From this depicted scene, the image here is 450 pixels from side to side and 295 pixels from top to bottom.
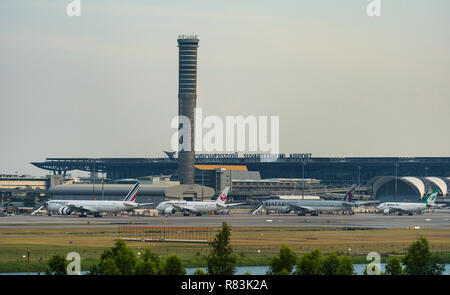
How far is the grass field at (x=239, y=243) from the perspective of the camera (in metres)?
106

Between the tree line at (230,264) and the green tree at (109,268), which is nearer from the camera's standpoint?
the green tree at (109,268)

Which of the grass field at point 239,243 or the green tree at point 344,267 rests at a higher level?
the green tree at point 344,267

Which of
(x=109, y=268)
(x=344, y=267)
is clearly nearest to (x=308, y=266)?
(x=344, y=267)

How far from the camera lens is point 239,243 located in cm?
12619

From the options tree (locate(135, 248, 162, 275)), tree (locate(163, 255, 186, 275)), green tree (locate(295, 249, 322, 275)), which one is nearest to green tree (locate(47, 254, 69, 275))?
tree (locate(135, 248, 162, 275))

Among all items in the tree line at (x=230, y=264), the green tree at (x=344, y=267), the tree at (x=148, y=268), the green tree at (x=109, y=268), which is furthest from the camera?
the green tree at (x=344, y=267)

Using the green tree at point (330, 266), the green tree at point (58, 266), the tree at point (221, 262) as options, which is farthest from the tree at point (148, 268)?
the green tree at point (330, 266)

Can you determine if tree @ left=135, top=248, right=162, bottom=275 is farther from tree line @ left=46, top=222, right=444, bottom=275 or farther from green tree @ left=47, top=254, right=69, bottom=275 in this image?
green tree @ left=47, top=254, right=69, bottom=275

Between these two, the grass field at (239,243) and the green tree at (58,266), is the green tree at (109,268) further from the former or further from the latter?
the grass field at (239,243)

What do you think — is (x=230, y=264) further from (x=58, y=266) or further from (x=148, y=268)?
(x=58, y=266)

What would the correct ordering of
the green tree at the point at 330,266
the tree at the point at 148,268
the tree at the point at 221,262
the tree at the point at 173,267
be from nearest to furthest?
the tree at the point at 148,268
the tree at the point at 173,267
the green tree at the point at 330,266
the tree at the point at 221,262
